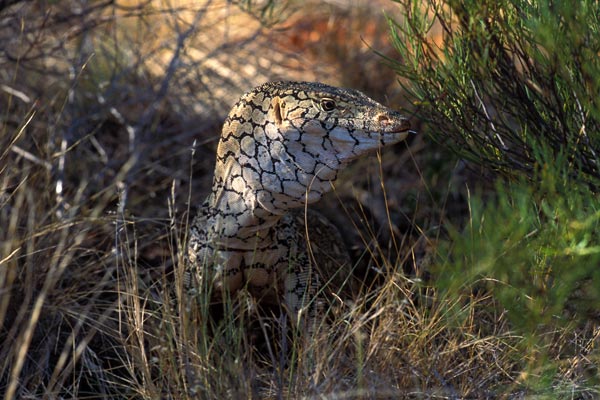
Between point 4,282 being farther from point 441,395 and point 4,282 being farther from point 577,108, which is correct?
point 577,108

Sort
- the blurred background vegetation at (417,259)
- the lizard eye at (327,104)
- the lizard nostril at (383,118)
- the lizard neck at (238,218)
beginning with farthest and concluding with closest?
the lizard neck at (238,218), the lizard eye at (327,104), the lizard nostril at (383,118), the blurred background vegetation at (417,259)

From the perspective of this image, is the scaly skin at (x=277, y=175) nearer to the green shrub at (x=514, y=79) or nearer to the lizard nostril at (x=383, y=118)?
the lizard nostril at (x=383, y=118)

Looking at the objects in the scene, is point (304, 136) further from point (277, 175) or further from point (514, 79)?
point (514, 79)

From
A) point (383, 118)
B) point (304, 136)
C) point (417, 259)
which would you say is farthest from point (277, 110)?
point (417, 259)

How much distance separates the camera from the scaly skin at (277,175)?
10.4 feet

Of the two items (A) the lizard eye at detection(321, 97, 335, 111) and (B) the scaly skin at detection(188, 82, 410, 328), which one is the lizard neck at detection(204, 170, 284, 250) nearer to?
(B) the scaly skin at detection(188, 82, 410, 328)

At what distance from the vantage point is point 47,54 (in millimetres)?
5082

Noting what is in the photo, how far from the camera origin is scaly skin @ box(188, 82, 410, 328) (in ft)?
10.4

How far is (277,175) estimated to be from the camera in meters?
3.29

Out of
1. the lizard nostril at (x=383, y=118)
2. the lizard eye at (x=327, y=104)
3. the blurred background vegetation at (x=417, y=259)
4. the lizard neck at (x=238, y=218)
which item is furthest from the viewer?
the lizard neck at (x=238, y=218)

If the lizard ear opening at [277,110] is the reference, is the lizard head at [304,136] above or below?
below

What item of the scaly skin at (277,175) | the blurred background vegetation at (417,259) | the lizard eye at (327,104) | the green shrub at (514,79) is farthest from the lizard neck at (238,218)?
the green shrub at (514,79)

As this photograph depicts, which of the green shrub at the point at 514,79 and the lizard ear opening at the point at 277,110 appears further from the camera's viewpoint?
the lizard ear opening at the point at 277,110

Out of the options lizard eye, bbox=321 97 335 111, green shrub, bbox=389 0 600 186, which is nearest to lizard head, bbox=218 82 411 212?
lizard eye, bbox=321 97 335 111
